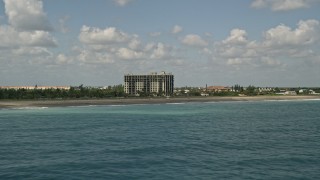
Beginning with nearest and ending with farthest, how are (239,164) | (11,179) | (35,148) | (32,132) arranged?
(11,179)
(239,164)
(35,148)
(32,132)

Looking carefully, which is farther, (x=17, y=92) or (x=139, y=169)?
(x=17, y=92)

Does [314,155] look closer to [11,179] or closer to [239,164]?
[239,164]

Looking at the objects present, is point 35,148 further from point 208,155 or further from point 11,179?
point 208,155

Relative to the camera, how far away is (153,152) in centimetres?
4184

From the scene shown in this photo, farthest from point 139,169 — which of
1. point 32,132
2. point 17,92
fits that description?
point 17,92

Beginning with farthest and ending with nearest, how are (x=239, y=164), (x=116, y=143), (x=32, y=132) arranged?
(x=32, y=132) < (x=116, y=143) < (x=239, y=164)

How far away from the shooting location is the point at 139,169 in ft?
110

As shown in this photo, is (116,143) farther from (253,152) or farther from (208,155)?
(253,152)

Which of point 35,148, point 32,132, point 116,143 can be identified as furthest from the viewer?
point 32,132

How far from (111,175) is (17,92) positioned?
551 feet

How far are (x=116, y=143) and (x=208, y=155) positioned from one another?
12.9 m

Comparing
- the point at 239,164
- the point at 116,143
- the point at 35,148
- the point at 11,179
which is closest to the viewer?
the point at 11,179

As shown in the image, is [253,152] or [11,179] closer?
[11,179]

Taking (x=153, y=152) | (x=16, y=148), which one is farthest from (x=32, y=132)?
(x=153, y=152)
